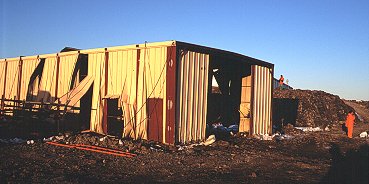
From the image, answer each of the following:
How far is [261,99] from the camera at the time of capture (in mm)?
17781

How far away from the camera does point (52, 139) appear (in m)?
13.7

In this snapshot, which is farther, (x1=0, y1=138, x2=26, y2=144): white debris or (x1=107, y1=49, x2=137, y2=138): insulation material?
(x1=107, y1=49, x2=137, y2=138): insulation material

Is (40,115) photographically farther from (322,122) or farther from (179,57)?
(322,122)

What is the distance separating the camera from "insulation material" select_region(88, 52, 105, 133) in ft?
51.0

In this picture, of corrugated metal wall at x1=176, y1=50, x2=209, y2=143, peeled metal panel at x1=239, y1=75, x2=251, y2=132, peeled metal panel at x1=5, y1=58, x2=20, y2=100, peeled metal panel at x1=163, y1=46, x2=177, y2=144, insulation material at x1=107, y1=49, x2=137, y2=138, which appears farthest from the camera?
peeled metal panel at x1=5, y1=58, x2=20, y2=100

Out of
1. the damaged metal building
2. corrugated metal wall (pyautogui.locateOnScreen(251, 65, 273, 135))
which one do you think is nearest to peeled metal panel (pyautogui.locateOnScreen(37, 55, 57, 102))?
the damaged metal building

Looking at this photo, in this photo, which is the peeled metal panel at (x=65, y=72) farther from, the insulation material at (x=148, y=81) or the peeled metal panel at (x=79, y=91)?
the insulation material at (x=148, y=81)

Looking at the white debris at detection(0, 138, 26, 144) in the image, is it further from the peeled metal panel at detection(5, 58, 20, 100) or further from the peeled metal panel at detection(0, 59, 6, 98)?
the peeled metal panel at detection(0, 59, 6, 98)

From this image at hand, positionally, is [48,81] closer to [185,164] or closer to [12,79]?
[12,79]

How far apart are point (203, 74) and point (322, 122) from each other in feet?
55.8

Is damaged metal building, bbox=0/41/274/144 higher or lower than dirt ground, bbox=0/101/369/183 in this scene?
higher

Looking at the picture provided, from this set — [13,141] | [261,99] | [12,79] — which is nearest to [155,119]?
[13,141]

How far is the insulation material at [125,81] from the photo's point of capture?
1438 cm

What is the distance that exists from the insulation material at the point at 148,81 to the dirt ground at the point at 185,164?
1187mm
